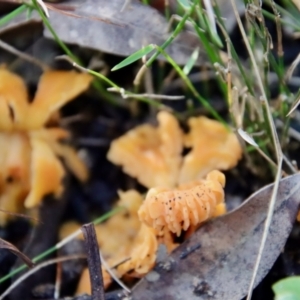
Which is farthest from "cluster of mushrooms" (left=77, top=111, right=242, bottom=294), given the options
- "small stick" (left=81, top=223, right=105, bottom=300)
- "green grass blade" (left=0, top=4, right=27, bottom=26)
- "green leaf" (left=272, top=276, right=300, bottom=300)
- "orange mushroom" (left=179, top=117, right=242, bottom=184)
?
"green grass blade" (left=0, top=4, right=27, bottom=26)

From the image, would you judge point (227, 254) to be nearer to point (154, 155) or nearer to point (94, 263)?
point (94, 263)

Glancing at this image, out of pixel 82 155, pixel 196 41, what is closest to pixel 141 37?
pixel 196 41

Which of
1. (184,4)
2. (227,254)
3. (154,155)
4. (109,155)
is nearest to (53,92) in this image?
(109,155)

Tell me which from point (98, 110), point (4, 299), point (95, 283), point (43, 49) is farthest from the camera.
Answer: point (98, 110)

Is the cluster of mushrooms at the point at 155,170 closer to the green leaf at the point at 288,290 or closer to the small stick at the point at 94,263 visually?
the small stick at the point at 94,263

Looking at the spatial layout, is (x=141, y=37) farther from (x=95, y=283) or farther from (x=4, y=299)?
(x=4, y=299)
